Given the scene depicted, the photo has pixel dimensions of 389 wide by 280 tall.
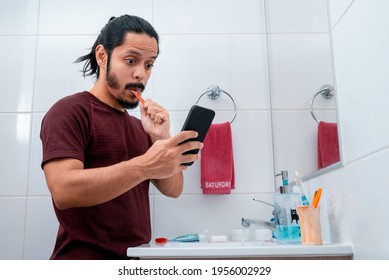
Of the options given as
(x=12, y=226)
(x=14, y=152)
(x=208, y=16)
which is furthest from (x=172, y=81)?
(x=12, y=226)

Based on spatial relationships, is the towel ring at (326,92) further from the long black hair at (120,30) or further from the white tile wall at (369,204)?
the long black hair at (120,30)

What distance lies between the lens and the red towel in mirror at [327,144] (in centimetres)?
93

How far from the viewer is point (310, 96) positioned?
3.79 feet

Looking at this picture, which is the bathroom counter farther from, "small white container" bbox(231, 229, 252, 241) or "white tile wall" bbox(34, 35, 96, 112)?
"white tile wall" bbox(34, 35, 96, 112)

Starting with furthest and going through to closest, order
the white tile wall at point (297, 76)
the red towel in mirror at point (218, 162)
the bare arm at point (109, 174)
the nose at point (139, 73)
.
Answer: the red towel in mirror at point (218, 162), the nose at point (139, 73), the white tile wall at point (297, 76), the bare arm at point (109, 174)

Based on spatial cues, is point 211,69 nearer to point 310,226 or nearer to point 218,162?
point 218,162

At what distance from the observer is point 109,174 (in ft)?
3.08

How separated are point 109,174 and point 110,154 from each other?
7.1 inches

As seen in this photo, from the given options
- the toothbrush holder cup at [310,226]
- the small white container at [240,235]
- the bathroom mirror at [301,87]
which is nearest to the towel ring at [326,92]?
the bathroom mirror at [301,87]

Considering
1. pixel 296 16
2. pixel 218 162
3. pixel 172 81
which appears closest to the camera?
pixel 296 16

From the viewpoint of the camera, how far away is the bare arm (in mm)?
930

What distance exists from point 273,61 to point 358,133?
84cm
